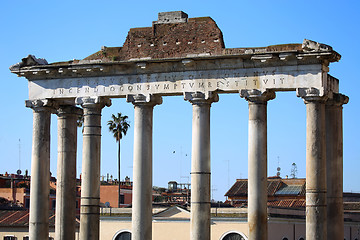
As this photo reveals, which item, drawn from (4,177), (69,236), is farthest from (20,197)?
(69,236)

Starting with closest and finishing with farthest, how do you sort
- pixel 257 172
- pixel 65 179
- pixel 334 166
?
1. pixel 257 172
2. pixel 334 166
3. pixel 65 179

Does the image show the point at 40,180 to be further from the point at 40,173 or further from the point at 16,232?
the point at 16,232

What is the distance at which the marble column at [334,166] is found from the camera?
3956 cm

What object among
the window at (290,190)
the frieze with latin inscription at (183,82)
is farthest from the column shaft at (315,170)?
the window at (290,190)

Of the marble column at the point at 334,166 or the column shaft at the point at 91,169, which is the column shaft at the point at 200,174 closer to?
the column shaft at the point at 91,169

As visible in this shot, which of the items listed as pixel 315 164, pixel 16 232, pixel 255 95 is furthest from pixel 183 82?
pixel 16 232

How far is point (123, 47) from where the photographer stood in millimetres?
42188

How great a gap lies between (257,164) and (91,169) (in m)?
9.07

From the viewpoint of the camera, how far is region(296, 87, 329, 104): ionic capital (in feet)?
122

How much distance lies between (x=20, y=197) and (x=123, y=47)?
6088 centimetres

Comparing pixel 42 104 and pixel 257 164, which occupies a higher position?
pixel 42 104

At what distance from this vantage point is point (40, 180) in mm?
42594

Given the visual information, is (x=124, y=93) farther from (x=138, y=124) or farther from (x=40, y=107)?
(x=40, y=107)

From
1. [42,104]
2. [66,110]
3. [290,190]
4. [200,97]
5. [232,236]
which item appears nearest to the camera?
[200,97]
